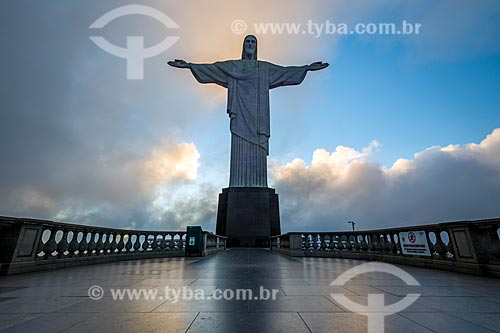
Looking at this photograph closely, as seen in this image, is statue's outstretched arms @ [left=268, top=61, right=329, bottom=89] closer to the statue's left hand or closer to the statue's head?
the statue's left hand

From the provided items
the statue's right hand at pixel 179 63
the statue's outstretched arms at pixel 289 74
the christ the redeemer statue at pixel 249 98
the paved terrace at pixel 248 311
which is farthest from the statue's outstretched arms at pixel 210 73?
the paved terrace at pixel 248 311

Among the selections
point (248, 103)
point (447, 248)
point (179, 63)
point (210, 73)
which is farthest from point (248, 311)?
point (210, 73)

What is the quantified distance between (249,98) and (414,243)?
25.3 metres

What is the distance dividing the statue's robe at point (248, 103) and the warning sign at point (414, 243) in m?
20.2

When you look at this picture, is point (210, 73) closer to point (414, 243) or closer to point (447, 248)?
point (414, 243)

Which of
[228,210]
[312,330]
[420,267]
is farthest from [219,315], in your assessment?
[228,210]

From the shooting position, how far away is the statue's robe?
30547 mm

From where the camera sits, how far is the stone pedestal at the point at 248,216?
1080 inches

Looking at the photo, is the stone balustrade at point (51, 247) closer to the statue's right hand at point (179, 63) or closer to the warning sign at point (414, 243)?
the warning sign at point (414, 243)

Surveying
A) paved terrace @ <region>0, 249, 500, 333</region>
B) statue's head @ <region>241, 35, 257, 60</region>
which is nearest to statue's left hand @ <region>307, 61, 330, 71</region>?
statue's head @ <region>241, 35, 257, 60</region>

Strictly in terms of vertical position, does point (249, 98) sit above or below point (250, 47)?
below

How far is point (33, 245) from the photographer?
27.1ft

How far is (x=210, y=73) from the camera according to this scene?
3253cm

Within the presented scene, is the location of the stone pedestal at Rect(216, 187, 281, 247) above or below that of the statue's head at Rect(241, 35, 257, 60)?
below
